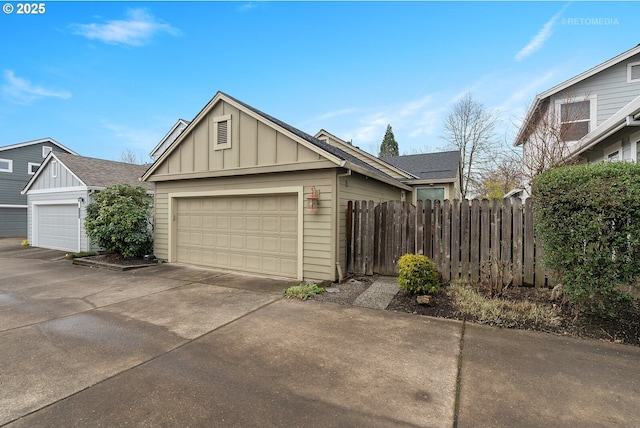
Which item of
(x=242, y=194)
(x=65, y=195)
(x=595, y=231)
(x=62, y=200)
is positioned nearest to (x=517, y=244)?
(x=595, y=231)

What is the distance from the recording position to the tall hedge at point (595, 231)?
350cm

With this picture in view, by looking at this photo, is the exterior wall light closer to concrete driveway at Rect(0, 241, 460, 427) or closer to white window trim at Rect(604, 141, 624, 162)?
concrete driveway at Rect(0, 241, 460, 427)

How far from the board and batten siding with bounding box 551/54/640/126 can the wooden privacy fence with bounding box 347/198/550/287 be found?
794 cm

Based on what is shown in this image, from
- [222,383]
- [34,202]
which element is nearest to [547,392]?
[222,383]

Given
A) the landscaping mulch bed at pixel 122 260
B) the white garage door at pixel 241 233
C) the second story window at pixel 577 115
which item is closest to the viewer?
the white garage door at pixel 241 233

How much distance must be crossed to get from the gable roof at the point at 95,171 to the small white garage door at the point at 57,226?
4.35 ft

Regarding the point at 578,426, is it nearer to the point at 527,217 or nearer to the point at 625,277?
the point at 625,277

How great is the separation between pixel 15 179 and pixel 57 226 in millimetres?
10201

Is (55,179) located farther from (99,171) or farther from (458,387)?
(458,387)

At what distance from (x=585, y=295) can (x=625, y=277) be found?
0.45 m

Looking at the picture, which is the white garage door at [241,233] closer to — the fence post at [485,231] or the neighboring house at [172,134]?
the fence post at [485,231]

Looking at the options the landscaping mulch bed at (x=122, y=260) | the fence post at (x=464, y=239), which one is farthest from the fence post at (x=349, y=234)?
the landscaping mulch bed at (x=122, y=260)

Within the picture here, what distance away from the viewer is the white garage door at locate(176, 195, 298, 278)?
6988mm

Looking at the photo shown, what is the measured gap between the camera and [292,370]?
2.84 meters
